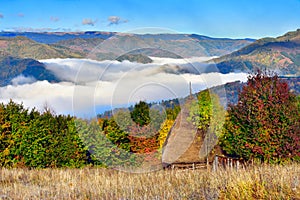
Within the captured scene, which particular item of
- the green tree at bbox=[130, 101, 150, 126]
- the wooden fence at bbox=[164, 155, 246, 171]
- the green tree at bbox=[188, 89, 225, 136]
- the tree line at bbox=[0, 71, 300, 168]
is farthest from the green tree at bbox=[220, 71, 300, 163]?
the green tree at bbox=[130, 101, 150, 126]

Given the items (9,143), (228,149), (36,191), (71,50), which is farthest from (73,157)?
(71,50)

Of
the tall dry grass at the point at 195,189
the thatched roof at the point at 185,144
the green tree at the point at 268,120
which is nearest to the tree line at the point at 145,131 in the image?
the green tree at the point at 268,120

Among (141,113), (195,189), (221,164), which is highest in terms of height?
(141,113)

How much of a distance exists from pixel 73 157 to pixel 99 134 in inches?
69.6

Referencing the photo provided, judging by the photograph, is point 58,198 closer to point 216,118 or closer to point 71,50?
point 216,118

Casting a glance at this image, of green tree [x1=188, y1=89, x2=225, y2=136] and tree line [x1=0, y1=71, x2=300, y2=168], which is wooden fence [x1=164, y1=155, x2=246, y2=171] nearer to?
tree line [x1=0, y1=71, x2=300, y2=168]

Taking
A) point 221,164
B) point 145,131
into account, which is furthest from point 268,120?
point 145,131

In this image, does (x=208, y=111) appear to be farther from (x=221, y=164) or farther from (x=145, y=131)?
(x=221, y=164)

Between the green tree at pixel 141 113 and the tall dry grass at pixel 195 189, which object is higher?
the green tree at pixel 141 113

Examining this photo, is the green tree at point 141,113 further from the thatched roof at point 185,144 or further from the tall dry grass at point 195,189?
the tall dry grass at point 195,189

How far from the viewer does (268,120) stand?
15.7m

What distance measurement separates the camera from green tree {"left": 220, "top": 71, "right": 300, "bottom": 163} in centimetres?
1556

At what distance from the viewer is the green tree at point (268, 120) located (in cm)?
1556

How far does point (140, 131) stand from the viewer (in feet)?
65.4
